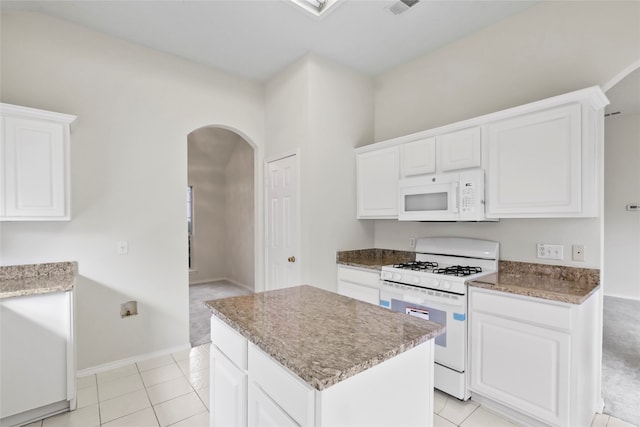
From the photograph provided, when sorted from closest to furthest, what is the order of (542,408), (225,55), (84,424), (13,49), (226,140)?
(542,408) → (84,424) → (13,49) → (225,55) → (226,140)

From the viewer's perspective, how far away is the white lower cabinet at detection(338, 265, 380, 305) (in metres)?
2.80

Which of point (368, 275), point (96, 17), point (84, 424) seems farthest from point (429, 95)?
point (84, 424)

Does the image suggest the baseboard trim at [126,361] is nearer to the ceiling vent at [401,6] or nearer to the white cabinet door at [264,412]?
the white cabinet door at [264,412]

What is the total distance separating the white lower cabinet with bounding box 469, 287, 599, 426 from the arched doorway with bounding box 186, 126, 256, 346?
4214 millimetres

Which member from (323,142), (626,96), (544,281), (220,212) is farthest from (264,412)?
(220,212)

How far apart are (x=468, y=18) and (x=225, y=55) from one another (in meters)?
2.29

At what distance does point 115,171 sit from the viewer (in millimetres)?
2787

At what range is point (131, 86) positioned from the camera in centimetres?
287

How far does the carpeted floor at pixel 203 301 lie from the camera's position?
11.5ft

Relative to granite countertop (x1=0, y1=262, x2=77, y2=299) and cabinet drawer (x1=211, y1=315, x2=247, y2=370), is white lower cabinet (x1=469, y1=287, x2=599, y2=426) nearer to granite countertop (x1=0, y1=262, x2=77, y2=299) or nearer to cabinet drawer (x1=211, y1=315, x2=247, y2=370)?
cabinet drawer (x1=211, y1=315, x2=247, y2=370)

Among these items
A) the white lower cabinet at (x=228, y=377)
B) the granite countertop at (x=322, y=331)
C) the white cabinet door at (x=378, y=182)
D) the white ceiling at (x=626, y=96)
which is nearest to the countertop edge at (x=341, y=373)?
the granite countertop at (x=322, y=331)

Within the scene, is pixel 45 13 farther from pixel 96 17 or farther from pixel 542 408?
pixel 542 408

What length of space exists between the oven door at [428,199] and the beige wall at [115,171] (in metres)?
2.22

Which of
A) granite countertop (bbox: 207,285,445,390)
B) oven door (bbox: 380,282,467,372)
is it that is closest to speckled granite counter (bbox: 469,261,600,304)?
oven door (bbox: 380,282,467,372)
